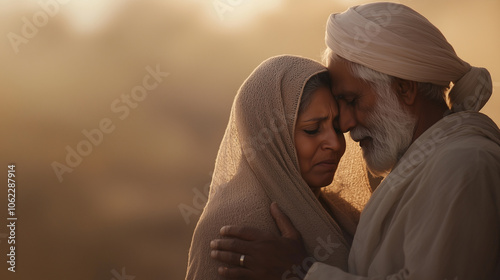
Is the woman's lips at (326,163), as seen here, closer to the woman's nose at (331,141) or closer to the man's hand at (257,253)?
the woman's nose at (331,141)

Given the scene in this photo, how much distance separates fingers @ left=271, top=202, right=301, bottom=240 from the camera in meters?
2.22

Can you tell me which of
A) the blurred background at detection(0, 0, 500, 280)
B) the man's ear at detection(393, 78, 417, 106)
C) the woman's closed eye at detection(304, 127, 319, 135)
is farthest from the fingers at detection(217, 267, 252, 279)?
the blurred background at detection(0, 0, 500, 280)

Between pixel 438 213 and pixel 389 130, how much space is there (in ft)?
1.92

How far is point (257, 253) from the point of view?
6.90 ft

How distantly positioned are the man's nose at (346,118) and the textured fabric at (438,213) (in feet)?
1.00

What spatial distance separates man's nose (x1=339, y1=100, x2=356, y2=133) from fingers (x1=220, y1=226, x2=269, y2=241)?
580 mm

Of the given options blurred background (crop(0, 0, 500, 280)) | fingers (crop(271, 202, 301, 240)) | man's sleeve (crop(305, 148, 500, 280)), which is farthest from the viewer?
blurred background (crop(0, 0, 500, 280))

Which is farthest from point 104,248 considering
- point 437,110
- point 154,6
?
point 437,110

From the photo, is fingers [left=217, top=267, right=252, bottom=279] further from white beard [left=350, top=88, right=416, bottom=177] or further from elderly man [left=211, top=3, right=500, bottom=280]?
white beard [left=350, top=88, right=416, bottom=177]

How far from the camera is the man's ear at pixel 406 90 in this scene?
7.63ft

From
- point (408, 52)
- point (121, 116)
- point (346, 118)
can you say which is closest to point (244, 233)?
point (346, 118)

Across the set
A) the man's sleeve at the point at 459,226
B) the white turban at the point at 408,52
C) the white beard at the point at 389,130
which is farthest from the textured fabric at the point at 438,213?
the white turban at the point at 408,52

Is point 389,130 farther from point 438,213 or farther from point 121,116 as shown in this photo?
point 121,116

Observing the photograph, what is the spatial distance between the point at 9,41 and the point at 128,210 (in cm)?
166
